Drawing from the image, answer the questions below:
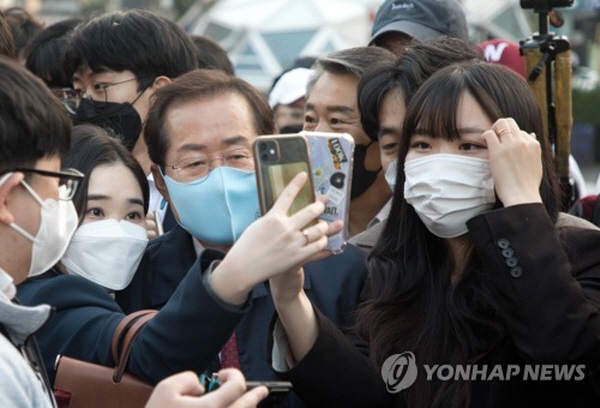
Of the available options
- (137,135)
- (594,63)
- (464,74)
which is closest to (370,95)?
(464,74)

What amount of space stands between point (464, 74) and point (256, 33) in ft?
77.5

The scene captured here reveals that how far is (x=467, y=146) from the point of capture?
3557mm

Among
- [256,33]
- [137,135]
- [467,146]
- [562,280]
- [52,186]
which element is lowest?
[256,33]

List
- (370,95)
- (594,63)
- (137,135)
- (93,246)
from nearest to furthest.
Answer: (93,246)
(370,95)
(137,135)
(594,63)

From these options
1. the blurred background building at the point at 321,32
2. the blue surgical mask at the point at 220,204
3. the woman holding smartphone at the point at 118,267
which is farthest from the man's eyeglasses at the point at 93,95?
the blurred background building at the point at 321,32

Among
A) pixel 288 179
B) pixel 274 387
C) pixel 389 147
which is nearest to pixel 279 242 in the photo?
pixel 288 179

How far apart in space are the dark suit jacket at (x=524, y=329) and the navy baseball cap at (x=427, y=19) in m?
2.37

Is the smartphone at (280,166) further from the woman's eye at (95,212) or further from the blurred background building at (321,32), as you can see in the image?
the blurred background building at (321,32)

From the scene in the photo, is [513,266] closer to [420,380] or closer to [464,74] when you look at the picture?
[420,380]

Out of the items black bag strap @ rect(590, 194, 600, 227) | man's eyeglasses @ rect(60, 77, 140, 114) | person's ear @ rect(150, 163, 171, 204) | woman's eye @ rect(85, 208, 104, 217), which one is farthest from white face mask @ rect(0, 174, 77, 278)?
man's eyeglasses @ rect(60, 77, 140, 114)

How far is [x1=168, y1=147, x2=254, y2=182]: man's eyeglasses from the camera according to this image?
3842 millimetres

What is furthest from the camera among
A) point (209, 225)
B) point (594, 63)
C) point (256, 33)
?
point (594, 63)
